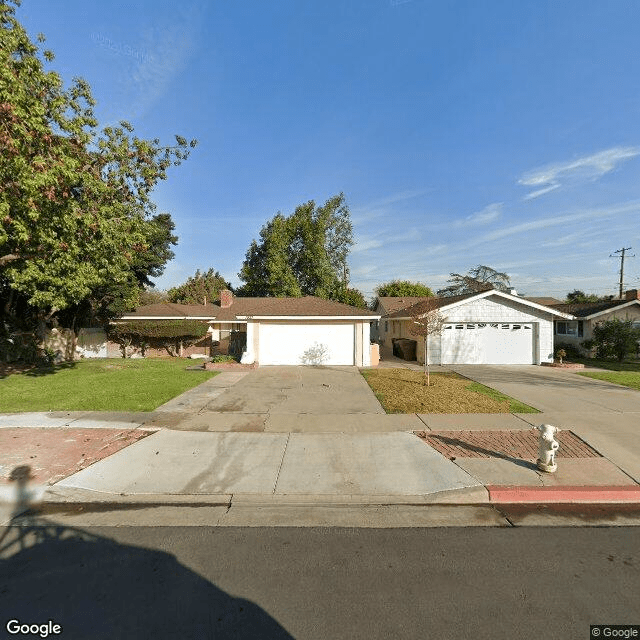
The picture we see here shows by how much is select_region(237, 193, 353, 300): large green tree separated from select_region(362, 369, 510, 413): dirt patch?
20.7 meters

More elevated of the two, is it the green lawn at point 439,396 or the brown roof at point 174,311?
the brown roof at point 174,311

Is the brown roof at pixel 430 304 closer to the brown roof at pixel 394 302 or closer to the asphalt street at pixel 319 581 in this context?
the brown roof at pixel 394 302

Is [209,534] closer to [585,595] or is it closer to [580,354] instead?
[585,595]

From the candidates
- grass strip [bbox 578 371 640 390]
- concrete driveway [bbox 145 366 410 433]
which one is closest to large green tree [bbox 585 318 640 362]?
grass strip [bbox 578 371 640 390]

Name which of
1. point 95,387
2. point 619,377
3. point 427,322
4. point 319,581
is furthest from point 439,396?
point 95,387

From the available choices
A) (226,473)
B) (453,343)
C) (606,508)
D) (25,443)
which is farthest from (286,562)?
(453,343)

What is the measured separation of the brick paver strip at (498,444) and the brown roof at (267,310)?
1022 cm

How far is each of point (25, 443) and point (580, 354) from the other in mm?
24681

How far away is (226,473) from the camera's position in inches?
195

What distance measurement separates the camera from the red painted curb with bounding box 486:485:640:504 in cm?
434

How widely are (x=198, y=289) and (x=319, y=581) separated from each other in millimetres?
39558

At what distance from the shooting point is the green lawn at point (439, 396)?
8.23 meters

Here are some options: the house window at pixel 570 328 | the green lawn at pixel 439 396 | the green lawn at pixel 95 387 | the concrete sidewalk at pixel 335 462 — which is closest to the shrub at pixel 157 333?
the green lawn at pixel 95 387

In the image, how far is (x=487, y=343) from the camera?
56.0 ft
